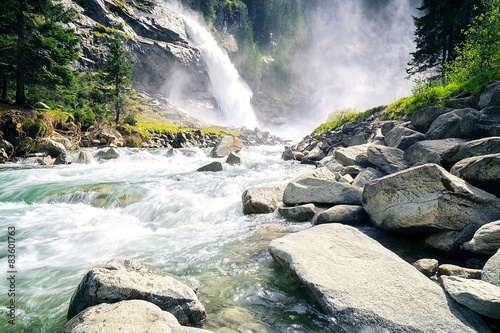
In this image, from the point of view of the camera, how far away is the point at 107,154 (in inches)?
764

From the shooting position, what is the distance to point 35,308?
3363 mm

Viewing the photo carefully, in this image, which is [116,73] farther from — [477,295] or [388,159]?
[477,295]

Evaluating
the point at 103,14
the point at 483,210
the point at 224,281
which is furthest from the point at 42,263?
the point at 103,14

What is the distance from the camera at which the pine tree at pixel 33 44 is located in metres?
18.3

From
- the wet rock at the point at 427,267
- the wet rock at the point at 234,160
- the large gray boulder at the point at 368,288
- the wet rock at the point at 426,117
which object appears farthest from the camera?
the wet rock at the point at 234,160

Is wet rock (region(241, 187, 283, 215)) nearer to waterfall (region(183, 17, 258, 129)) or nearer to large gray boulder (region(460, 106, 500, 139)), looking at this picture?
large gray boulder (region(460, 106, 500, 139))

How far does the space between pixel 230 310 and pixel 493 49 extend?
46.7ft

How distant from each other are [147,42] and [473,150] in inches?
3703

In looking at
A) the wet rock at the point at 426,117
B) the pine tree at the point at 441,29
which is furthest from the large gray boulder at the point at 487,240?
the pine tree at the point at 441,29

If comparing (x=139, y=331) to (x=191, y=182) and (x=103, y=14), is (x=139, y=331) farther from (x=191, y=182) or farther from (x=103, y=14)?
(x=103, y=14)

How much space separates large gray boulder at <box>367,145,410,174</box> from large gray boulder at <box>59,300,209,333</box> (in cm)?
711

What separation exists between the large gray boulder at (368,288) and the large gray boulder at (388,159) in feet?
13.2

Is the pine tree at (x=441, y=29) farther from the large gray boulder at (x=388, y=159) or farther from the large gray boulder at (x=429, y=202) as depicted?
the large gray boulder at (x=429, y=202)

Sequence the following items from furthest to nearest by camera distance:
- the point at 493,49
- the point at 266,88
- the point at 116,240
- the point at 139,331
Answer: the point at 266,88
the point at 493,49
the point at 116,240
the point at 139,331
